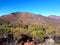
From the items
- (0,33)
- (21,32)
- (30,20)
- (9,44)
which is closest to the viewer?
(9,44)

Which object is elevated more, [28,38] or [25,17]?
[25,17]

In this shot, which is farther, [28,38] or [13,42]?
[28,38]

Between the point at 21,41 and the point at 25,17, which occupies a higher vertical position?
the point at 25,17

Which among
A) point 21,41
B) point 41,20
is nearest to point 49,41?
point 21,41

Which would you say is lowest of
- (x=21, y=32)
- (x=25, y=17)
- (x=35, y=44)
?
(x=35, y=44)

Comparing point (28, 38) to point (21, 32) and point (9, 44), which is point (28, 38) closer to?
point (21, 32)

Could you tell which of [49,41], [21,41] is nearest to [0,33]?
[21,41]

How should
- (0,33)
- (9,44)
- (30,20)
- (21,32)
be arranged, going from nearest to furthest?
(9,44) → (0,33) → (21,32) → (30,20)

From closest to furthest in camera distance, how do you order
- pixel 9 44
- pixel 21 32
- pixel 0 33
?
1. pixel 9 44
2. pixel 0 33
3. pixel 21 32

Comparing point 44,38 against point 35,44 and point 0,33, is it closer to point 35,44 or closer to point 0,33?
point 35,44
